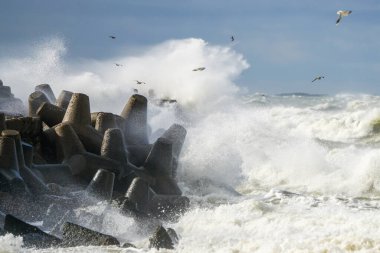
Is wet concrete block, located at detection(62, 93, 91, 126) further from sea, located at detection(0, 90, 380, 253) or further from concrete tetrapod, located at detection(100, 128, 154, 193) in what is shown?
sea, located at detection(0, 90, 380, 253)

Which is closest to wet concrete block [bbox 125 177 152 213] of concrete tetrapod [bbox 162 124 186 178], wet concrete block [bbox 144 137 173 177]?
wet concrete block [bbox 144 137 173 177]

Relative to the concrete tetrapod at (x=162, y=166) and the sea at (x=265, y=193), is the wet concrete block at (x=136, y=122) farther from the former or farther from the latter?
the sea at (x=265, y=193)

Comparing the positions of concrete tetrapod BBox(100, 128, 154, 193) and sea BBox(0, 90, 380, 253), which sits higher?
concrete tetrapod BBox(100, 128, 154, 193)

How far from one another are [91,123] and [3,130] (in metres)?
2.61

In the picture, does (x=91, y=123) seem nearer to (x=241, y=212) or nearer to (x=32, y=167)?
(x=32, y=167)

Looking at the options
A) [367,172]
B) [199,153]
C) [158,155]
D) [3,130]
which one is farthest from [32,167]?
[367,172]

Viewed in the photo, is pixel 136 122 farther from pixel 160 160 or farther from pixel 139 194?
pixel 139 194

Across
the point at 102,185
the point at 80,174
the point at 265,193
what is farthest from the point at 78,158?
the point at 265,193

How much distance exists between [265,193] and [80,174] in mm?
4820

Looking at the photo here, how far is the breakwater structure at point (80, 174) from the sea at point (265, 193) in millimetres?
260

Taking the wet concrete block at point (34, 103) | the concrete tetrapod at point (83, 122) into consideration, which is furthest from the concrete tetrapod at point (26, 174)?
the wet concrete block at point (34, 103)

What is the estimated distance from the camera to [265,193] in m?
14.0

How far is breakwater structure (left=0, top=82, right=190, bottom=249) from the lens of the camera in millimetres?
7812

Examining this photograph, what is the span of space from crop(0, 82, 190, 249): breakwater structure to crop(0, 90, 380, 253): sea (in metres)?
0.26
